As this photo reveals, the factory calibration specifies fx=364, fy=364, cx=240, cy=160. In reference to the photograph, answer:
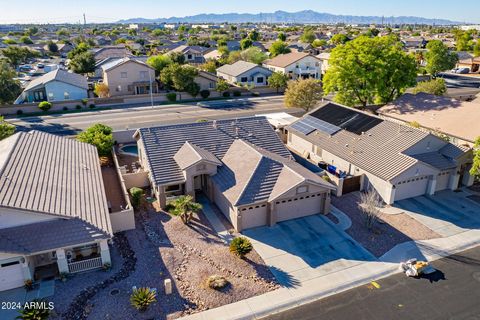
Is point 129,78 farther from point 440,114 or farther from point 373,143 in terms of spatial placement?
point 440,114

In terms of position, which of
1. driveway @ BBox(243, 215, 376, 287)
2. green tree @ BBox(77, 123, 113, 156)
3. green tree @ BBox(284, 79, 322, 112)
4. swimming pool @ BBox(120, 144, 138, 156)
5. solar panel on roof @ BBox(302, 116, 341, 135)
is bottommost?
driveway @ BBox(243, 215, 376, 287)

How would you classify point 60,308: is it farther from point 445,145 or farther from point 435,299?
point 445,145

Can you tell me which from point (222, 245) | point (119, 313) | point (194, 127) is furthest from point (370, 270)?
point (194, 127)

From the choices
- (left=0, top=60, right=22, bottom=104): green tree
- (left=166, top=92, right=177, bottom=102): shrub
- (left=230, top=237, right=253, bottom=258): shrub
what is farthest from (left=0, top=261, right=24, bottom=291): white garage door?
(left=166, top=92, right=177, bottom=102): shrub

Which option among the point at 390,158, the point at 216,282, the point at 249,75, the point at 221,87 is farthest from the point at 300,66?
the point at 216,282

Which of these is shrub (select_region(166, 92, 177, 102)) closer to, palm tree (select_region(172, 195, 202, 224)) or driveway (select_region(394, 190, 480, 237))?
palm tree (select_region(172, 195, 202, 224))
